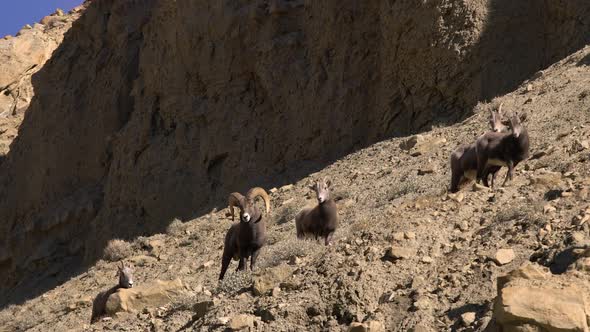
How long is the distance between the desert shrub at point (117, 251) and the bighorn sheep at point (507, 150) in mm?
11109

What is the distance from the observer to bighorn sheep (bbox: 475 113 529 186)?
13.2 meters

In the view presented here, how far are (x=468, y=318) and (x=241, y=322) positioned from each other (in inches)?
89.2

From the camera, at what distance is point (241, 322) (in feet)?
29.5

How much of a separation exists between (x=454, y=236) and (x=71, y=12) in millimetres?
34999

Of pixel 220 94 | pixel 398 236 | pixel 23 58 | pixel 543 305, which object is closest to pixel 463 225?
pixel 398 236

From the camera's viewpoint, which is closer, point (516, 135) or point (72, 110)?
point (516, 135)

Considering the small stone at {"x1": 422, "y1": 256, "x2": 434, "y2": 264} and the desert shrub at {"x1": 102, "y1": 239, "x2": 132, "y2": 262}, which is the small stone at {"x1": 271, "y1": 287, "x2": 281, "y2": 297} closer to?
the small stone at {"x1": 422, "y1": 256, "x2": 434, "y2": 264}

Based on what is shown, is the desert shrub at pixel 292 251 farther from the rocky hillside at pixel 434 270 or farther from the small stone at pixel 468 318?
the small stone at pixel 468 318

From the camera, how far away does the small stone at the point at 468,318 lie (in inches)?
299

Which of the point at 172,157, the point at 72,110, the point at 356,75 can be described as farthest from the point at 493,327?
the point at 72,110

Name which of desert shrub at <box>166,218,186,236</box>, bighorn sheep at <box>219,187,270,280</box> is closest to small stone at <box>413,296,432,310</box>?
bighorn sheep at <box>219,187,270,280</box>

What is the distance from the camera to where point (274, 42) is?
2423 centimetres

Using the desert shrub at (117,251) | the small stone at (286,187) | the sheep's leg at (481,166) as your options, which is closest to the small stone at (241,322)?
the sheep's leg at (481,166)

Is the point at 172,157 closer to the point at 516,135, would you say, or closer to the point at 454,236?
the point at 516,135
